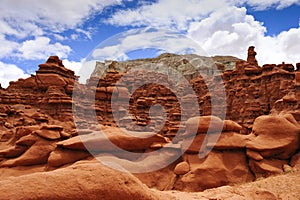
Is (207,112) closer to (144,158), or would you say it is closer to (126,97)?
(126,97)

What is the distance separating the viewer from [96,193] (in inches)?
206

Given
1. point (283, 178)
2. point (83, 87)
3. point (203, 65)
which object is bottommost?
point (283, 178)

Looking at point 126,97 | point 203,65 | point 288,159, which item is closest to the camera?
point 288,159

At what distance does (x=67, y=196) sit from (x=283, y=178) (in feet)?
27.8

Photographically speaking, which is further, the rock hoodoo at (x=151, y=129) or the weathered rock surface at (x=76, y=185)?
the rock hoodoo at (x=151, y=129)

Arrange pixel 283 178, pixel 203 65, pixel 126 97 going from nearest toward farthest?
pixel 283 178 < pixel 126 97 < pixel 203 65

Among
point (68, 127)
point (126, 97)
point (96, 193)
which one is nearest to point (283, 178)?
point (96, 193)

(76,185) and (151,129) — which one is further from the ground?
(76,185)

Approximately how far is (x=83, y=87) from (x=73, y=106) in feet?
19.4

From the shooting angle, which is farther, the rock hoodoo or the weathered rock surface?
the rock hoodoo

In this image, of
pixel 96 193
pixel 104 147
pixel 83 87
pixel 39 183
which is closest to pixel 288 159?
pixel 104 147

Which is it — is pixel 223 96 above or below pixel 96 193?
above

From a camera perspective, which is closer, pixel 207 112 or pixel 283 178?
pixel 283 178

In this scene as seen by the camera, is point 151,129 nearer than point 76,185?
No
